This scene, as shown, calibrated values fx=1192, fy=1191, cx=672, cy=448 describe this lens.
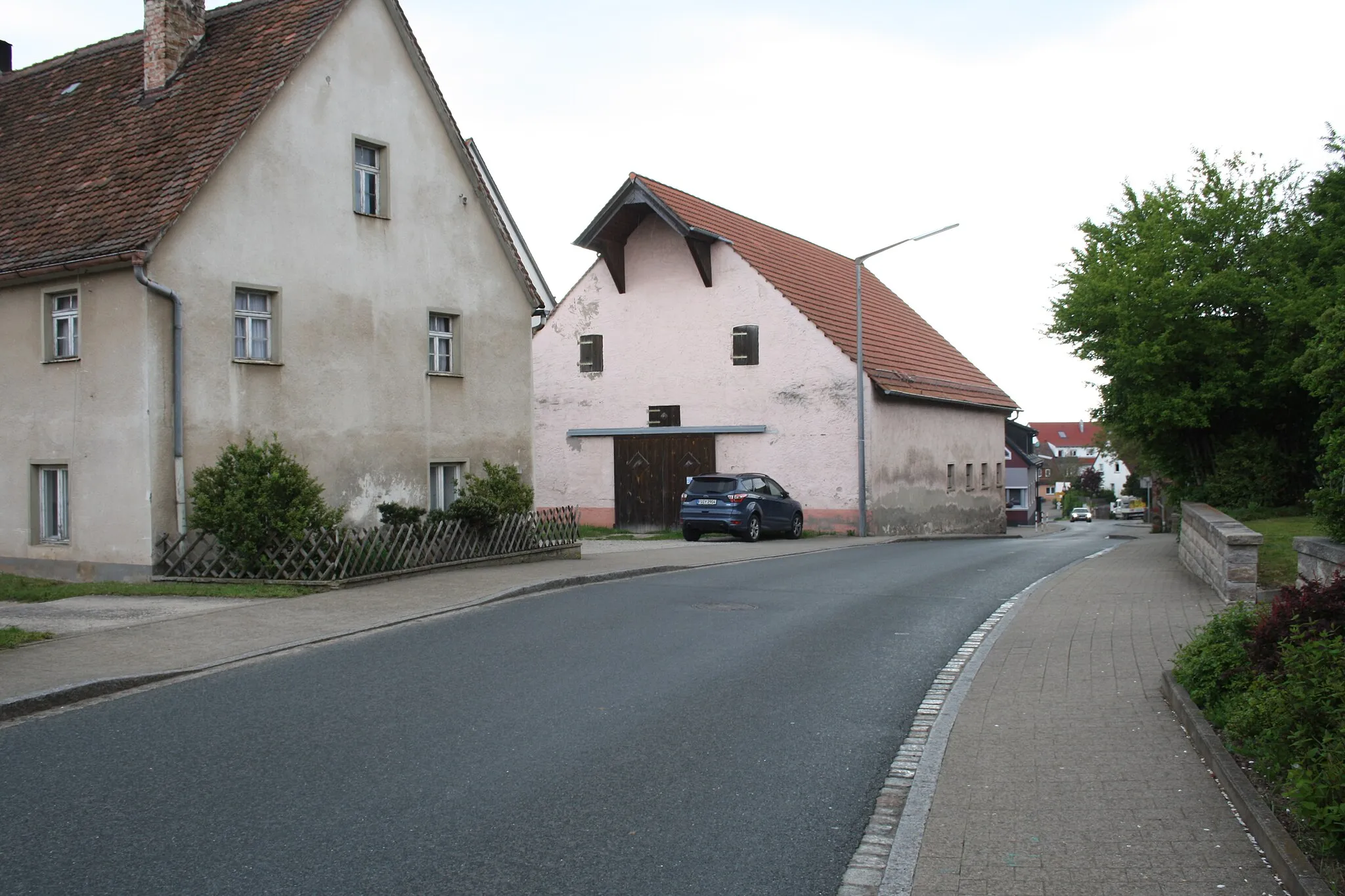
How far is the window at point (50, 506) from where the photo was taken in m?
17.3

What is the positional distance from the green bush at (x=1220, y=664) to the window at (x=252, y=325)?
13571mm

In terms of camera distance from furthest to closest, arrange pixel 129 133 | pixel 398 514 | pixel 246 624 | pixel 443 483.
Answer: pixel 443 483 < pixel 129 133 < pixel 398 514 < pixel 246 624

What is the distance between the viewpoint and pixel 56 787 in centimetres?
630

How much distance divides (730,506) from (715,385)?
703cm

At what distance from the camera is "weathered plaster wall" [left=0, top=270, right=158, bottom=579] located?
1605 cm

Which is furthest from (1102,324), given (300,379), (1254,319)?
(300,379)

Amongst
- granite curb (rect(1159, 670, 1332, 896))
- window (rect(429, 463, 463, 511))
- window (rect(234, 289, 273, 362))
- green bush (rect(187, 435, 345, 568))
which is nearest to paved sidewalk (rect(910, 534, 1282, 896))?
granite curb (rect(1159, 670, 1332, 896))

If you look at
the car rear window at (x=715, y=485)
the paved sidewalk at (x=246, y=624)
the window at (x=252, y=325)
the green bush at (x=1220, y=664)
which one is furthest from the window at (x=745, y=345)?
the green bush at (x=1220, y=664)

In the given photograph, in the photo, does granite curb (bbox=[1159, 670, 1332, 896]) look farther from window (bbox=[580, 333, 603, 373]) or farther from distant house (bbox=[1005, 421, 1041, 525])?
distant house (bbox=[1005, 421, 1041, 525])

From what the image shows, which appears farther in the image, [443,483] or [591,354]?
[591,354]

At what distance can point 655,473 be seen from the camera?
34844 mm

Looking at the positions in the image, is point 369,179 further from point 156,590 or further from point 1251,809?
point 1251,809

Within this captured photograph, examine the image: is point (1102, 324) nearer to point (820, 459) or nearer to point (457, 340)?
point (820, 459)

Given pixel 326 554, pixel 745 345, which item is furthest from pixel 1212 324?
pixel 326 554
